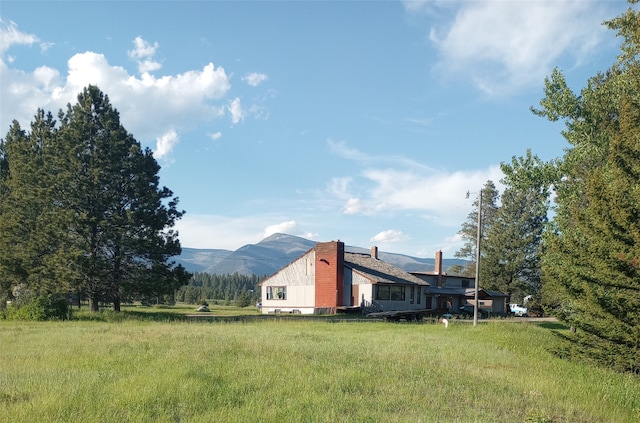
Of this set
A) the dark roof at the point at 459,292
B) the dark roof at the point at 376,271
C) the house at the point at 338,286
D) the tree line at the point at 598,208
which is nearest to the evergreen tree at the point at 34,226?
the house at the point at 338,286

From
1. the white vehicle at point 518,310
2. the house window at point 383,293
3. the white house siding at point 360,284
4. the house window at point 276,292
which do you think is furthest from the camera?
the white vehicle at point 518,310

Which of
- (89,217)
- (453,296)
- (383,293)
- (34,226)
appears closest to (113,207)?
(89,217)

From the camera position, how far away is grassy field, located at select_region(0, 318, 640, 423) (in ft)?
28.6

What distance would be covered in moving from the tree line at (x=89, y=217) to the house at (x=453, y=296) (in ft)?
113

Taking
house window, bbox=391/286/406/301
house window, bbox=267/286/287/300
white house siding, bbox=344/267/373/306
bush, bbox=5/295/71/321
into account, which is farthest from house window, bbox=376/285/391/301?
bush, bbox=5/295/71/321

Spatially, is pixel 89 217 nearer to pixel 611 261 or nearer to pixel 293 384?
pixel 293 384

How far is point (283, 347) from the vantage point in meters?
17.1

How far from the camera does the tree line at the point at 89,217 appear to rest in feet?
121

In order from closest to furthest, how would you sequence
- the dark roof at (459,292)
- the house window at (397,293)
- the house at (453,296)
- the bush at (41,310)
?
the bush at (41,310) → the house window at (397,293) → the dark roof at (459,292) → the house at (453,296)

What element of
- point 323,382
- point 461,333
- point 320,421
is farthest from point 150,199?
point 320,421

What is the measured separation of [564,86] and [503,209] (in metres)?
47.9

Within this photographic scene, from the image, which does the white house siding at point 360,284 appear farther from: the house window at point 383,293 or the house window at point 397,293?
the house window at point 397,293

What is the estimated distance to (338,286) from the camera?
5316cm

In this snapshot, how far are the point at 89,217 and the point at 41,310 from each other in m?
8.00
